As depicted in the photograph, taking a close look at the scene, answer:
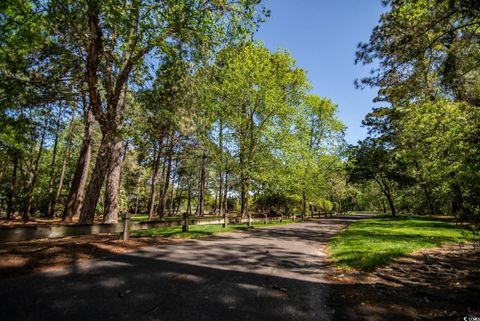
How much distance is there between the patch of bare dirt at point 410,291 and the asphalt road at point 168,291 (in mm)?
438

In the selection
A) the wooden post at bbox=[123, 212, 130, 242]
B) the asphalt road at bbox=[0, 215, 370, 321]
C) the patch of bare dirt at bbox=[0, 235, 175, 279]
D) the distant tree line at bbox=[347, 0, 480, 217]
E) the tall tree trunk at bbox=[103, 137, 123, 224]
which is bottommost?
the asphalt road at bbox=[0, 215, 370, 321]

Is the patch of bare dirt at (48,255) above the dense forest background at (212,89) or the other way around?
the other way around

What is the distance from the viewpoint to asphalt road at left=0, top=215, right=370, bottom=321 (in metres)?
3.49

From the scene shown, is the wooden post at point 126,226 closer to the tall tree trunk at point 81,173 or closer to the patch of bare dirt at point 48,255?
the patch of bare dirt at point 48,255

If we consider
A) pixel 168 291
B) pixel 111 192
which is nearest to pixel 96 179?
pixel 111 192

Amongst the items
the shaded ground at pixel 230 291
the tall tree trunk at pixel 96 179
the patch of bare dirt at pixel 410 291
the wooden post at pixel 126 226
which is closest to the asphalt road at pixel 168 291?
the shaded ground at pixel 230 291

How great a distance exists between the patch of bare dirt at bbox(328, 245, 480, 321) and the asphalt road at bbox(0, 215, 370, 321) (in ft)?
1.44

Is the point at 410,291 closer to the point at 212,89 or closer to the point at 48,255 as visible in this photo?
the point at 48,255

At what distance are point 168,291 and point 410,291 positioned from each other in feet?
15.5

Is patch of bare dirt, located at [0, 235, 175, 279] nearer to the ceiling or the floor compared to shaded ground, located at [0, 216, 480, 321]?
nearer to the ceiling

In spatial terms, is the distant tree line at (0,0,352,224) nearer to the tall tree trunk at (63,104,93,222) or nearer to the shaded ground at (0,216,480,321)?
the tall tree trunk at (63,104,93,222)

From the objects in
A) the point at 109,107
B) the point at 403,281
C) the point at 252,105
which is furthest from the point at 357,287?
the point at 252,105

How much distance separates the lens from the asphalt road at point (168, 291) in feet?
11.5

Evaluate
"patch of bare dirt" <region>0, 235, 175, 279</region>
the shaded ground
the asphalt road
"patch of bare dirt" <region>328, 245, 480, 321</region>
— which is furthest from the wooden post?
"patch of bare dirt" <region>328, 245, 480, 321</region>
